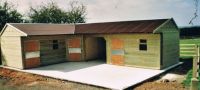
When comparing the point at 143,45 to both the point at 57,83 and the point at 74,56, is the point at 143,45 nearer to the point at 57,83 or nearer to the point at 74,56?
the point at 57,83

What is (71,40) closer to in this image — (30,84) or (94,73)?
(94,73)

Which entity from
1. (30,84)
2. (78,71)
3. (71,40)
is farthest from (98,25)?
(30,84)

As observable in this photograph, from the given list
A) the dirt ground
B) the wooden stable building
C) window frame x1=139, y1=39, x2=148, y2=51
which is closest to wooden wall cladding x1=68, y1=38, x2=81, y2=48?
the wooden stable building

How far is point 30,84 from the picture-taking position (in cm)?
1381

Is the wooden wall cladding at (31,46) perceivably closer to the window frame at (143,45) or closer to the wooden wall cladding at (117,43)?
the wooden wall cladding at (117,43)

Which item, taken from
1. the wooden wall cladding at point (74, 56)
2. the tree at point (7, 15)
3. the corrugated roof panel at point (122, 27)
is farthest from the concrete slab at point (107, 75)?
the tree at point (7, 15)

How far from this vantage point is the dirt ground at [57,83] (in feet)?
39.6

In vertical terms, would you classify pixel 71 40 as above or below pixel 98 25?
below

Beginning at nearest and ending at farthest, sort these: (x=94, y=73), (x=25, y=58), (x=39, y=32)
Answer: (x=94, y=73), (x=25, y=58), (x=39, y=32)

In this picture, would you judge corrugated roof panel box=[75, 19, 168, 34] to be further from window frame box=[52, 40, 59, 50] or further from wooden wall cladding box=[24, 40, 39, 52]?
wooden wall cladding box=[24, 40, 39, 52]

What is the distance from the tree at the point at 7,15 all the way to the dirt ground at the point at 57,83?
20825mm

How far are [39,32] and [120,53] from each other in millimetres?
7241

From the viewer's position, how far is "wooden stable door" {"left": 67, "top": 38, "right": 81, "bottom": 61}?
2138 cm

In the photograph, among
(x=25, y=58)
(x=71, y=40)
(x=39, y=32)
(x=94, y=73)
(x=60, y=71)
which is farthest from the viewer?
(x=71, y=40)
